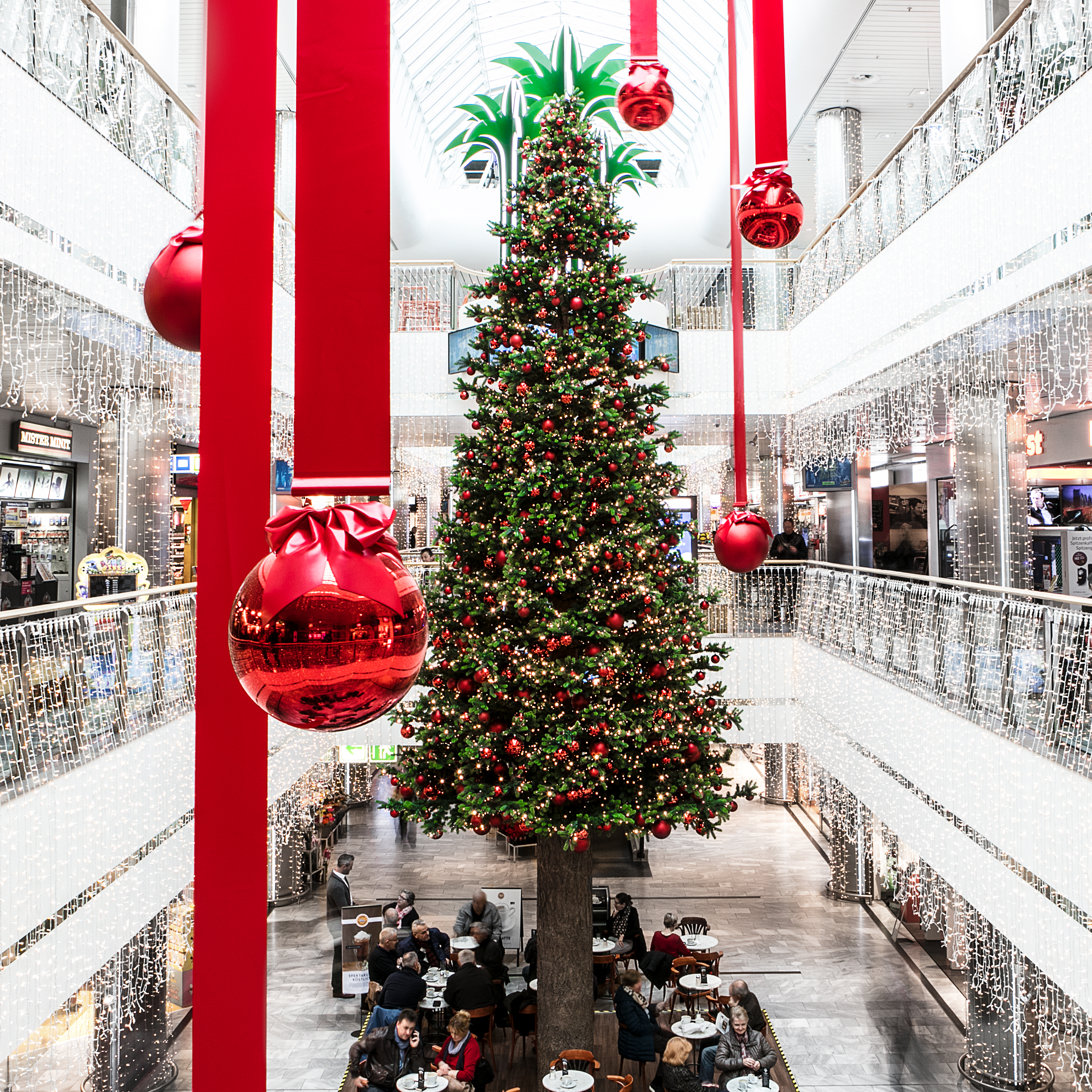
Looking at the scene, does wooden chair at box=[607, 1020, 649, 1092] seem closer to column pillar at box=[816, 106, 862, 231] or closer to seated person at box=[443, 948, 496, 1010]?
seated person at box=[443, 948, 496, 1010]

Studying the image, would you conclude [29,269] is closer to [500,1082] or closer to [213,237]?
[213,237]

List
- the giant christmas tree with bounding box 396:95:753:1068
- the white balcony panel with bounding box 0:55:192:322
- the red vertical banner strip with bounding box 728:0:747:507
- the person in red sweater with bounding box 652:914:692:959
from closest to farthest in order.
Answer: the red vertical banner strip with bounding box 728:0:747:507, the white balcony panel with bounding box 0:55:192:322, the giant christmas tree with bounding box 396:95:753:1068, the person in red sweater with bounding box 652:914:692:959

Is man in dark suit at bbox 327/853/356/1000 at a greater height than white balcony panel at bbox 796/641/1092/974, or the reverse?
white balcony panel at bbox 796/641/1092/974

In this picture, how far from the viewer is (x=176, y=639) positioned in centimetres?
855

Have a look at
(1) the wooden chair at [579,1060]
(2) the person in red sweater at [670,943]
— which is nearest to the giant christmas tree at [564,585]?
(1) the wooden chair at [579,1060]

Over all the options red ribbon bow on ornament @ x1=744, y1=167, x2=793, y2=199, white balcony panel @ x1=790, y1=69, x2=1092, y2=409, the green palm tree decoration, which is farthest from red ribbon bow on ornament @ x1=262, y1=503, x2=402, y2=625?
the green palm tree decoration

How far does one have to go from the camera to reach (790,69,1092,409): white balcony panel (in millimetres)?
6629

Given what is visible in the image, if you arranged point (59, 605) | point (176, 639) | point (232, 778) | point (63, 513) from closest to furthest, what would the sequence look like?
point (232, 778) → point (59, 605) → point (176, 639) → point (63, 513)

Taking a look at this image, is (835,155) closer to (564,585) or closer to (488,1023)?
(564,585)

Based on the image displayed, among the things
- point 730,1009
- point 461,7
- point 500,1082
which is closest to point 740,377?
point 730,1009

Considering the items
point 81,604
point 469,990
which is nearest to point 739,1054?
point 469,990

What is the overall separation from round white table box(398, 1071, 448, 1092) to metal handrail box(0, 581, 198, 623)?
5.09 metres

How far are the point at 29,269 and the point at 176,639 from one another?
3.57 metres

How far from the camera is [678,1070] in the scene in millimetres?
8719
